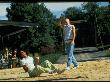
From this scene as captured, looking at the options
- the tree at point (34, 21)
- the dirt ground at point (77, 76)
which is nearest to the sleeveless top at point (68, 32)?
the dirt ground at point (77, 76)

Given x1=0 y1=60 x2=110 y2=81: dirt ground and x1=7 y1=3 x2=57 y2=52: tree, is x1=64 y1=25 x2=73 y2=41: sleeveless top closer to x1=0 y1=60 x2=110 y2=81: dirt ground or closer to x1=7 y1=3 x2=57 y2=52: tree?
x1=0 y1=60 x2=110 y2=81: dirt ground

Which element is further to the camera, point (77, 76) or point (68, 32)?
point (68, 32)

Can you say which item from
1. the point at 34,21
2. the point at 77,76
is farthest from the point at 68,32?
the point at 34,21

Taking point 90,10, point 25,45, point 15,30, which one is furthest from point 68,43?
point 90,10

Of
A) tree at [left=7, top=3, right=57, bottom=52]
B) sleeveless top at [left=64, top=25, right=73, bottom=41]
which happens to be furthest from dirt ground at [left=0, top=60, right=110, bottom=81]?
tree at [left=7, top=3, right=57, bottom=52]

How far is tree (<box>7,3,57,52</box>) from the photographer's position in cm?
5212

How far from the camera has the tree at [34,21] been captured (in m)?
52.1

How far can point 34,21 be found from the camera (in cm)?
5644

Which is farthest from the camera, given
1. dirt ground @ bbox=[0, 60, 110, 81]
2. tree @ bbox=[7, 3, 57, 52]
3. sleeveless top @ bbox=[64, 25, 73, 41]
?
tree @ bbox=[7, 3, 57, 52]

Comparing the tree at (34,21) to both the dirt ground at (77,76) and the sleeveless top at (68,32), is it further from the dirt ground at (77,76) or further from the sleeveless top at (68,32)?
the sleeveless top at (68,32)

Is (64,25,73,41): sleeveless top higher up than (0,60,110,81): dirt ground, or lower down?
higher up

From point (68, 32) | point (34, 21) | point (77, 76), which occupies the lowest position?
point (34, 21)

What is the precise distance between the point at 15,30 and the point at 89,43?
5573 cm

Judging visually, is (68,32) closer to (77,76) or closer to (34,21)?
(77,76)
